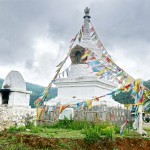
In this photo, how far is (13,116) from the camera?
1870cm

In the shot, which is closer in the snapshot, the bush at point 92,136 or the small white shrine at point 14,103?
the bush at point 92,136

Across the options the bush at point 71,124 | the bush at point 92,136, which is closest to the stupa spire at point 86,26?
the bush at point 71,124

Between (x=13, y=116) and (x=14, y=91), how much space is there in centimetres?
178

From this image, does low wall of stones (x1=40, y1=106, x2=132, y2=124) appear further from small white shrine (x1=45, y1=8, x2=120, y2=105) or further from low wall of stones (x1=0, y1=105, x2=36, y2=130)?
low wall of stones (x1=0, y1=105, x2=36, y2=130)

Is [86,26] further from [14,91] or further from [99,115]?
[99,115]

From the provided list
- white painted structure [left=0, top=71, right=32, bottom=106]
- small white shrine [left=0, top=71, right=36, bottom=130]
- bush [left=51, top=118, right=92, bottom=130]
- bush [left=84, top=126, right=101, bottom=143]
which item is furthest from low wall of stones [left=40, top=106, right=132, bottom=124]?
bush [left=84, top=126, right=101, bottom=143]

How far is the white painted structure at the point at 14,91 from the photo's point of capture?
19361mm

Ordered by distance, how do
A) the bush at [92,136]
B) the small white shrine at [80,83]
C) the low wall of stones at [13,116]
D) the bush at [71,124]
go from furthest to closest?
1. the low wall of stones at [13,116]
2. the small white shrine at [80,83]
3. the bush at [71,124]
4. the bush at [92,136]

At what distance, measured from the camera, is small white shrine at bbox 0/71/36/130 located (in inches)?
734

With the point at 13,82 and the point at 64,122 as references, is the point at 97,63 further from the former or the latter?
the point at 13,82

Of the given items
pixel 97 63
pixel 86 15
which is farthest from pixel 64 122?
pixel 86 15

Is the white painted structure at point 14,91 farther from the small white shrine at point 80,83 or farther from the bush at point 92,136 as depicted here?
the bush at point 92,136

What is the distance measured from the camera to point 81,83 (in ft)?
59.3

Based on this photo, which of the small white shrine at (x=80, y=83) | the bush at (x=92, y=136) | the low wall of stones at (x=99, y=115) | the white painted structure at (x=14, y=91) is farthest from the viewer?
the white painted structure at (x=14, y=91)
